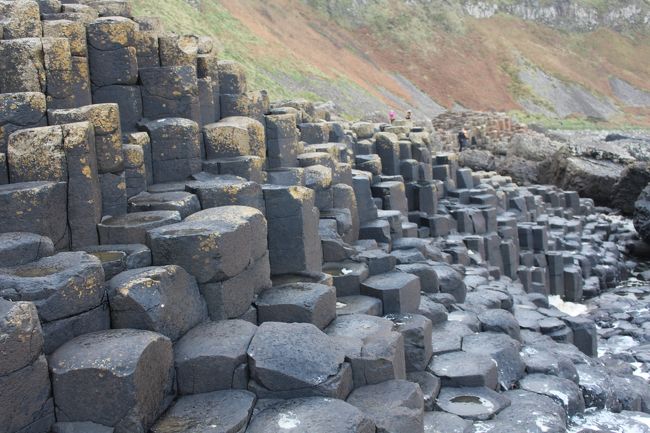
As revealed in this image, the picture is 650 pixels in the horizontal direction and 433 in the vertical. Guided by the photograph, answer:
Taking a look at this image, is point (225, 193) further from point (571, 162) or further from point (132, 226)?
point (571, 162)

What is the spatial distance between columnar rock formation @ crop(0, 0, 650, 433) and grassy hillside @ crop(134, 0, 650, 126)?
2648 cm

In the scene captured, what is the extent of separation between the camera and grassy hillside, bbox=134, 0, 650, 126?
42.3 m

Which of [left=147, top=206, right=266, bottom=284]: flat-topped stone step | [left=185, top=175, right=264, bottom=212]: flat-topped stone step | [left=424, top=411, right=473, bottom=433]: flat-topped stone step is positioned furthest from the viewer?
[left=185, top=175, right=264, bottom=212]: flat-topped stone step

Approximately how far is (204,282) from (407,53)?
60.1 meters

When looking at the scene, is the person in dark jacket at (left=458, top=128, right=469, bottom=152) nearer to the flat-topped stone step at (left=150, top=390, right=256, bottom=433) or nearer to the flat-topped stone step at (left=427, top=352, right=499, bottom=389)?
the flat-topped stone step at (left=427, top=352, right=499, bottom=389)

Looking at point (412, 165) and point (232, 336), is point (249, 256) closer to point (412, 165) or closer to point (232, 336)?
point (232, 336)

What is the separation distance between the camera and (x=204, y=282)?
7.16m

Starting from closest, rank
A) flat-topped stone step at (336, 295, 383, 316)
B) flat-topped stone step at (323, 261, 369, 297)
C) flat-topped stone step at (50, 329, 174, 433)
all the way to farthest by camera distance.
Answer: flat-topped stone step at (50, 329, 174, 433) < flat-topped stone step at (336, 295, 383, 316) < flat-topped stone step at (323, 261, 369, 297)

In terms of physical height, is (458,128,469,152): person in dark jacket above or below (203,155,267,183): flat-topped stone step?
below

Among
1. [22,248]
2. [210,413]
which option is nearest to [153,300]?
[210,413]

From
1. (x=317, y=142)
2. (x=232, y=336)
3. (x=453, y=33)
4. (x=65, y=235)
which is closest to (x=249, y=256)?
(x=232, y=336)

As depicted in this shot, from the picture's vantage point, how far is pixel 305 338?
6.78 metres

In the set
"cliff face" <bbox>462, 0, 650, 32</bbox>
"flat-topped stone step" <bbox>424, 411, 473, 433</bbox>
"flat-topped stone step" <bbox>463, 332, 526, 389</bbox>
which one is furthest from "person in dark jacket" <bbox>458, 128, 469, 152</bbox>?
"cliff face" <bbox>462, 0, 650, 32</bbox>

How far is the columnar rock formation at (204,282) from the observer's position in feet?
19.2
